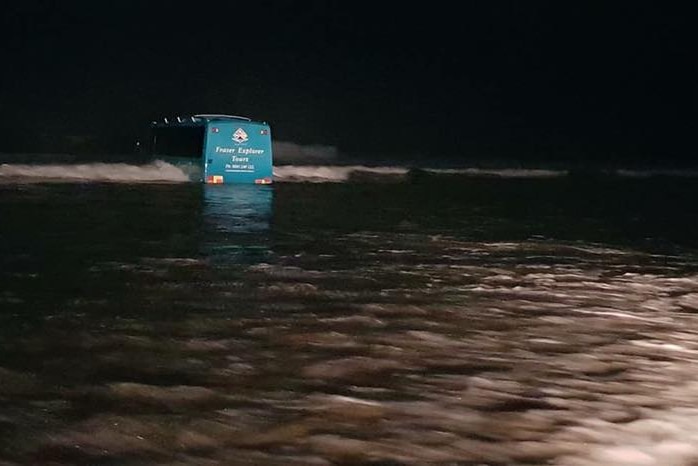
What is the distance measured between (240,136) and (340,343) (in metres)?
18.1

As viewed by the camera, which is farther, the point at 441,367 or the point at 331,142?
the point at 331,142

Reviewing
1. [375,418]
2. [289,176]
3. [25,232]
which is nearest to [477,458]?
[375,418]

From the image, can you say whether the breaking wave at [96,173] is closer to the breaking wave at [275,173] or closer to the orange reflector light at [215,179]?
the breaking wave at [275,173]

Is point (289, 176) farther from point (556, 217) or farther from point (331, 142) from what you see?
point (331, 142)

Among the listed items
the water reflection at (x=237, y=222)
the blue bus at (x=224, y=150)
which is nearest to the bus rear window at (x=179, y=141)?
the blue bus at (x=224, y=150)

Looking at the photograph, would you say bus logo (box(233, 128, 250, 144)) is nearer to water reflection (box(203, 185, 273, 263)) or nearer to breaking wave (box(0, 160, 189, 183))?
breaking wave (box(0, 160, 189, 183))

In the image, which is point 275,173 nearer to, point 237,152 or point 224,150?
point 237,152

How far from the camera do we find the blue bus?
948 inches

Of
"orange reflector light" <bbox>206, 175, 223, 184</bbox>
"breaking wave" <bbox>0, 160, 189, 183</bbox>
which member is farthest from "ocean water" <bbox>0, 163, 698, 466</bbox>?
"breaking wave" <bbox>0, 160, 189, 183</bbox>

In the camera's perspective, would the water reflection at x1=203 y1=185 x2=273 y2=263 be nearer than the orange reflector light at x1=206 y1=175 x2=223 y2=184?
Yes

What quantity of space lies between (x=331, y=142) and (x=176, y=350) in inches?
1633

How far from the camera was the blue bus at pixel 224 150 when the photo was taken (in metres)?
24.1

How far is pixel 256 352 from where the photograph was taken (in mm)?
6422

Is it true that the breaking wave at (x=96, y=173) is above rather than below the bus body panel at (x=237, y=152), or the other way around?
below
